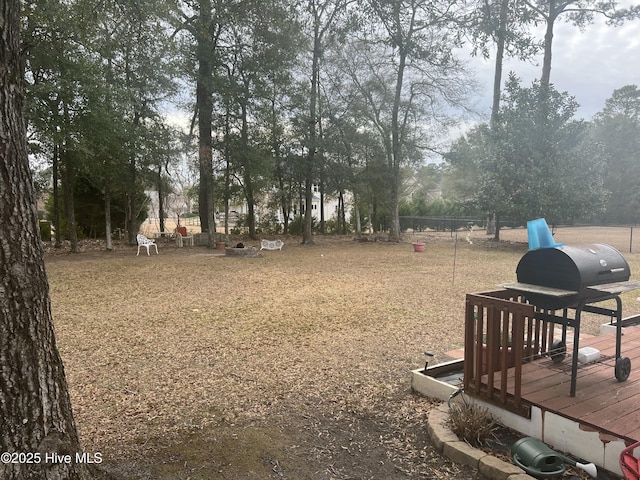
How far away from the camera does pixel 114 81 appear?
471 inches

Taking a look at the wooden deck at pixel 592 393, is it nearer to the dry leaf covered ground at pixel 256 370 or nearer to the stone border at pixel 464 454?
the stone border at pixel 464 454

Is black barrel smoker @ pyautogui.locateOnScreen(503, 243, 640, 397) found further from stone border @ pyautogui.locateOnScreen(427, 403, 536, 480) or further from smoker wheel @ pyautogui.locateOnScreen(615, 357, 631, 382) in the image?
stone border @ pyautogui.locateOnScreen(427, 403, 536, 480)

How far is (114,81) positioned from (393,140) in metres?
11.0

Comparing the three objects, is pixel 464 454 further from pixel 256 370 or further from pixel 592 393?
pixel 256 370

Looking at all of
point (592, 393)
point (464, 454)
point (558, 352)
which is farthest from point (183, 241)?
point (592, 393)

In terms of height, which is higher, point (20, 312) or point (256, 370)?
point (20, 312)

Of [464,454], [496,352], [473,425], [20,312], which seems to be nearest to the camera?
[20,312]

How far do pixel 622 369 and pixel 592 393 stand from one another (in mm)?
360

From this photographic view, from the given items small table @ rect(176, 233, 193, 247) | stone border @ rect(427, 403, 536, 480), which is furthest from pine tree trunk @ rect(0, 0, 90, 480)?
A: small table @ rect(176, 233, 193, 247)

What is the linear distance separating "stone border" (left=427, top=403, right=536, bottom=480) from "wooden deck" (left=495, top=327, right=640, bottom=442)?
1.51 ft

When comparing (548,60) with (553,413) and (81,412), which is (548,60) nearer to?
(553,413)

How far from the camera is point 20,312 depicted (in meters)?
1.57

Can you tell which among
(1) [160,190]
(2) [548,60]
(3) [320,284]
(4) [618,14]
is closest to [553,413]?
(3) [320,284]

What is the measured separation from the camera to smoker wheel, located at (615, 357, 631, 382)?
268cm
